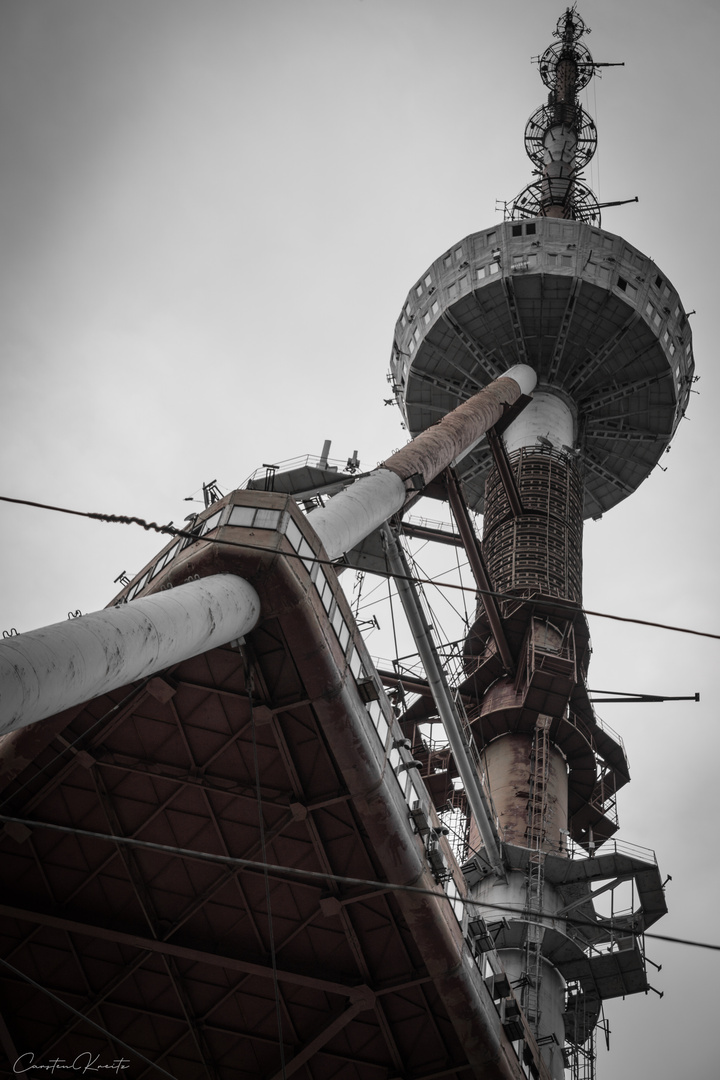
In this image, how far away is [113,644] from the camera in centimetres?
1044

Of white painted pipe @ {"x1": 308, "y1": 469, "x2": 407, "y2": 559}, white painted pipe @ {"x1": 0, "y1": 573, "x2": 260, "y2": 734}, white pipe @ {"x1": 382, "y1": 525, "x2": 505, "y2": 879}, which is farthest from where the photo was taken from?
white pipe @ {"x1": 382, "y1": 525, "x2": 505, "y2": 879}

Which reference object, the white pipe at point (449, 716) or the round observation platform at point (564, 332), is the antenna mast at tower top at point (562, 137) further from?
the white pipe at point (449, 716)

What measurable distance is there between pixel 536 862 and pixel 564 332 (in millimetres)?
25183

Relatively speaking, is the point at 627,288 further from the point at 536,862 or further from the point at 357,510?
the point at 357,510

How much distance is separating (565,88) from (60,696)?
62249 millimetres

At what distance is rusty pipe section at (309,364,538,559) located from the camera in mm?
17094

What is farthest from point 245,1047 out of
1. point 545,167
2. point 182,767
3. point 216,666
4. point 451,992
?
point 545,167

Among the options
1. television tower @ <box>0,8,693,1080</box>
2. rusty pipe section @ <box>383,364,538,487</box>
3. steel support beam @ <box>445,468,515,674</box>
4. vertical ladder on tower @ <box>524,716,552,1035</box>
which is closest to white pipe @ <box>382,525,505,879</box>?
television tower @ <box>0,8,693,1080</box>
